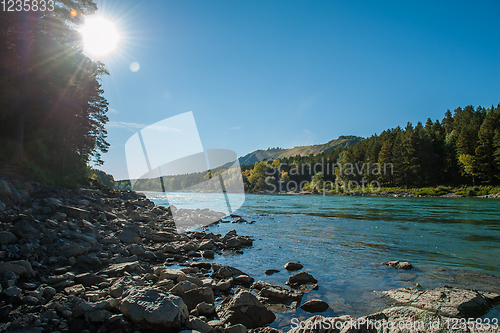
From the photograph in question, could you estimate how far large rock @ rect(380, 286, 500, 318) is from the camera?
465cm

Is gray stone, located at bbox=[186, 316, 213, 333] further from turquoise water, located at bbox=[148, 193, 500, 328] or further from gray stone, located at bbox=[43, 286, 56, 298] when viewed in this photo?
gray stone, located at bbox=[43, 286, 56, 298]

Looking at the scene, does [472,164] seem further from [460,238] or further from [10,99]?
[10,99]

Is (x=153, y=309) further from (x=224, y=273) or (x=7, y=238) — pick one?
(x=7, y=238)

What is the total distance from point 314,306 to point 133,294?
3.71 m

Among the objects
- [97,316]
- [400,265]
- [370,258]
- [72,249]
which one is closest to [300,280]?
[400,265]

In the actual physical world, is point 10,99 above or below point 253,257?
above

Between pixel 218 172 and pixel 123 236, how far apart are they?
346 feet

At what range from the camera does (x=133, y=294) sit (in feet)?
14.1

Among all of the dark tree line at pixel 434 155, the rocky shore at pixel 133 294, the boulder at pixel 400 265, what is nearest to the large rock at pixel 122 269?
the rocky shore at pixel 133 294

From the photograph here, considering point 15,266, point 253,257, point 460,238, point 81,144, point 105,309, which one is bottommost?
point 460,238

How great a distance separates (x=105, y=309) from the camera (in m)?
4.19

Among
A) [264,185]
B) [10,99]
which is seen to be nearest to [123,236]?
[10,99]

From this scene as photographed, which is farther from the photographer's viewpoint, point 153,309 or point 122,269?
point 122,269

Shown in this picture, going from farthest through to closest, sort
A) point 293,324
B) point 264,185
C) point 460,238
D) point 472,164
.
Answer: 1. point 264,185
2. point 472,164
3. point 460,238
4. point 293,324
